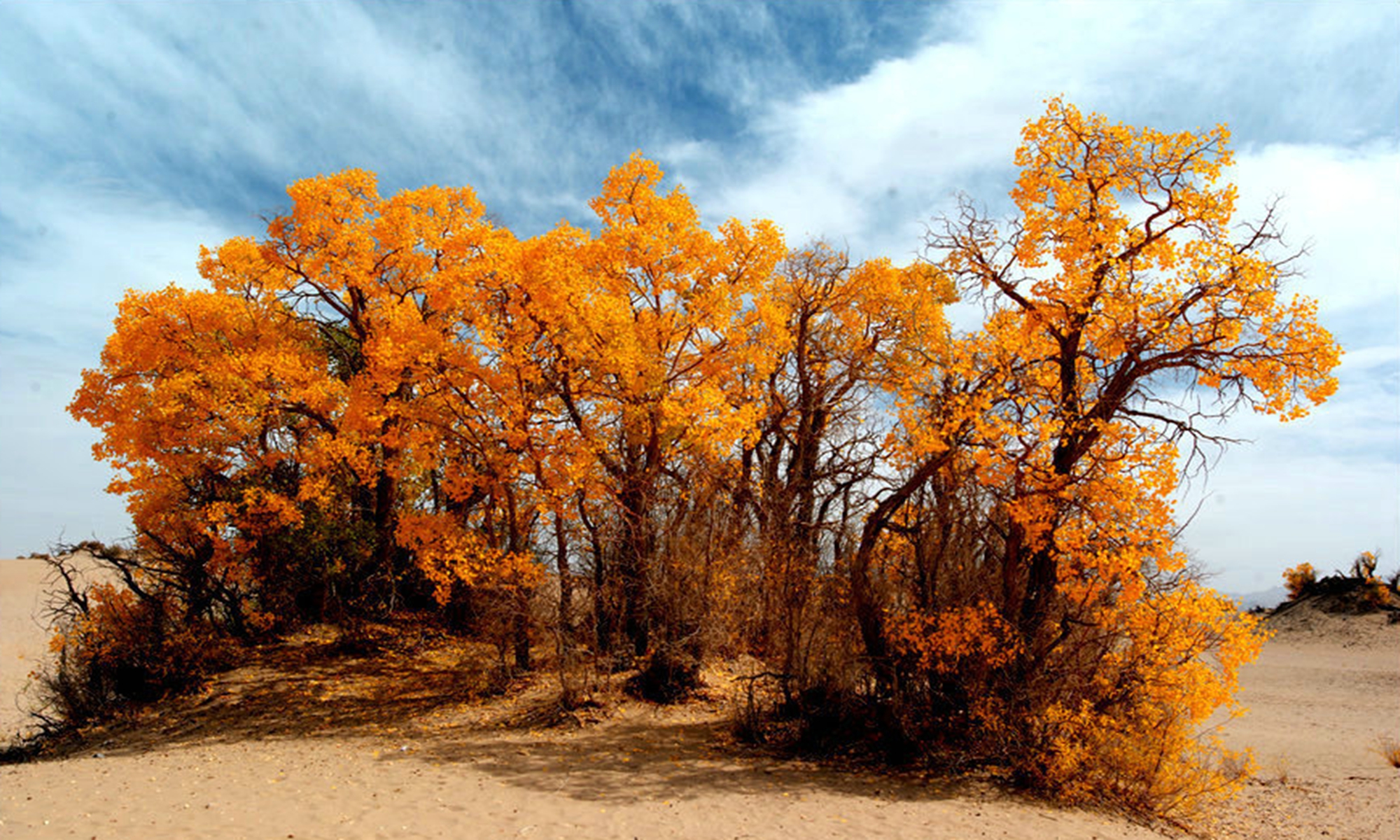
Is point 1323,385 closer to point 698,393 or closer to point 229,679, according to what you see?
point 698,393

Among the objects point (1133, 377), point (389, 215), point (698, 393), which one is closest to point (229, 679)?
point (389, 215)

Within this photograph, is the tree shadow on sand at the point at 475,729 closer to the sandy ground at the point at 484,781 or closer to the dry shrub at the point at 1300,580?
the sandy ground at the point at 484,781

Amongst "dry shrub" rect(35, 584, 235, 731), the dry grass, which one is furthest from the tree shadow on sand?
the dry grass

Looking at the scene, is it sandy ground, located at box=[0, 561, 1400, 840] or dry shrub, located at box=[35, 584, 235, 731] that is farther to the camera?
dry shrub, located at box=[35, 584, 235, 731]

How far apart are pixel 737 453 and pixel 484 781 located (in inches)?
360

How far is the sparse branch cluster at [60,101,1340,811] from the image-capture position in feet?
33.0

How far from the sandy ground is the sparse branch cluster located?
4.06 feet

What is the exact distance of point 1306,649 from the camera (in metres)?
30.1

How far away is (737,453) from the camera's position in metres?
17.7

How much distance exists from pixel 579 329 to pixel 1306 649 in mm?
31154

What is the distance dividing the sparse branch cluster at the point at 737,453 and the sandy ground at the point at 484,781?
1.24 meters

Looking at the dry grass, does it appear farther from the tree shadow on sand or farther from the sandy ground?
the tree shadow on sand

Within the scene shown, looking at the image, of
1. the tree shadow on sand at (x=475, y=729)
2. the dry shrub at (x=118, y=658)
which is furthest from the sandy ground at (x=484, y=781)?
the dry shrub at (x=118, y=658)

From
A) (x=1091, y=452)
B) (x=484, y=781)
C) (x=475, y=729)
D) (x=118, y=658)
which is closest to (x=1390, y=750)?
(x=1091, y=452)
